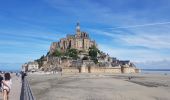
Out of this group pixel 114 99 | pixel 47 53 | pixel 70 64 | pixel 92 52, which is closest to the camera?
pixel 114 99

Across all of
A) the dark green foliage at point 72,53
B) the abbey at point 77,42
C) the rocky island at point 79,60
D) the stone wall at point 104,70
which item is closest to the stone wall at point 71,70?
the rocky island at point 79,60

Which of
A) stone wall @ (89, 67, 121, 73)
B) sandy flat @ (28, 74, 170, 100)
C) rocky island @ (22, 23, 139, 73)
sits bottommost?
sandy flat @ (28, 74, 170, 100)

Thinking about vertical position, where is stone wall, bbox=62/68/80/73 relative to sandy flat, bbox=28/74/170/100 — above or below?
above

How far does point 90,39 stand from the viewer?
181 metres

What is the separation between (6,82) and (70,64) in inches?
5053

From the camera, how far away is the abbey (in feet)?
559

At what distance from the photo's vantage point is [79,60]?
5743 inches

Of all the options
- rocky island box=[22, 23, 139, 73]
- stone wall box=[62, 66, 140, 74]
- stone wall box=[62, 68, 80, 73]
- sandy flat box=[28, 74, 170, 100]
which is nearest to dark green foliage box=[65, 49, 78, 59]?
rocky island box=[22, 23, 139, 73]

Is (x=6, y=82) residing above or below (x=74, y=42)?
below

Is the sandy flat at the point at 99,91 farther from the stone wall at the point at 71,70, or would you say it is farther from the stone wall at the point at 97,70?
the stone wall at the point at 71,70

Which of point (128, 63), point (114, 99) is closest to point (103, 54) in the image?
point (128, 63)

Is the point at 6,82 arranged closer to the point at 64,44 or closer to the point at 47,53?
the point at 64,44

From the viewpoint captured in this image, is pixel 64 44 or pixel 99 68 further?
pixel 64 44

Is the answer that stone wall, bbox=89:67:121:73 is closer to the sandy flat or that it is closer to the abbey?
the abbey
